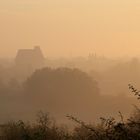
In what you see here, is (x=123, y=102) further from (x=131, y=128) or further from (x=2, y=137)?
(x=131, y=128)

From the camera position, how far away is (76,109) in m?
107

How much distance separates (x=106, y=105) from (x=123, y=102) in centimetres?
715

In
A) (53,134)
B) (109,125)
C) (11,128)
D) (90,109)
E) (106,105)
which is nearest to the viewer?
(109,125)

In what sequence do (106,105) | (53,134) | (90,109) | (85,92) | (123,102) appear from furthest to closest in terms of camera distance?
1. (85,92)
2. (90,109)
3. (106,105)
4. (123,102)
5. (53,134)

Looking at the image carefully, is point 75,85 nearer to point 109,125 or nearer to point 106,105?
point 106,105

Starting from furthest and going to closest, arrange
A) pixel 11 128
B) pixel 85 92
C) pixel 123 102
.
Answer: pixel 85 92 → pixel 123 102 → pixel 11 128

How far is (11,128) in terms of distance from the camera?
2391cm

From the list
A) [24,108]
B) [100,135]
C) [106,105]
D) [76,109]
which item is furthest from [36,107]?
[100,135]

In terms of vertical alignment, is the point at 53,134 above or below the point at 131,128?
below

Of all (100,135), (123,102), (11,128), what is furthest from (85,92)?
(100,135)

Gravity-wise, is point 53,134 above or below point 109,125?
below

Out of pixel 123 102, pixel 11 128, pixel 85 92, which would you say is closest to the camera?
pixel 11 128

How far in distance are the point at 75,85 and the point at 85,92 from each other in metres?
3.57

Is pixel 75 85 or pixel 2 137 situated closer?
pixel 2 137
